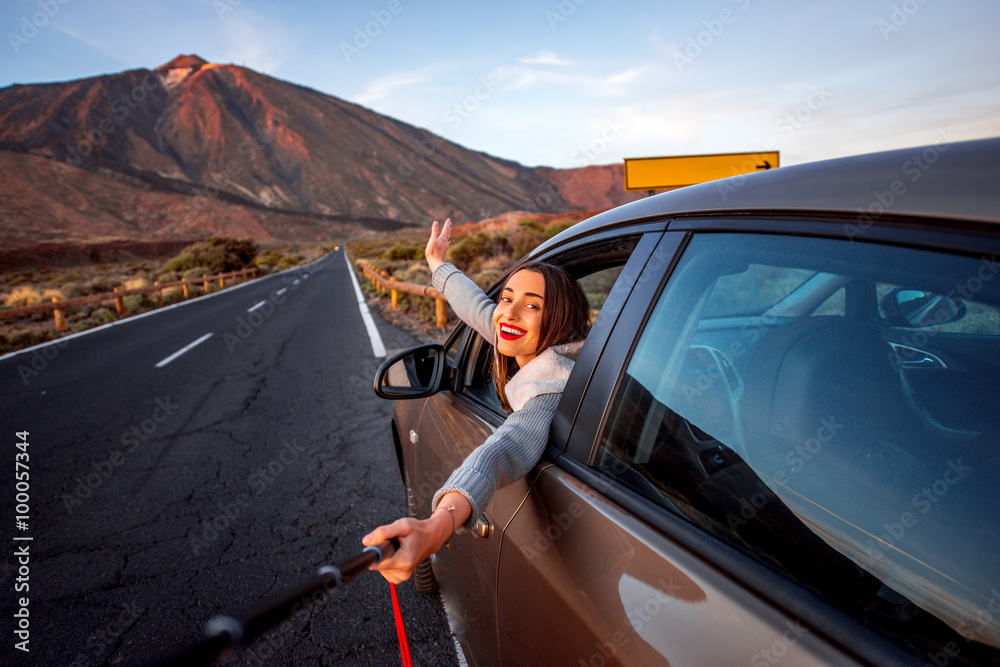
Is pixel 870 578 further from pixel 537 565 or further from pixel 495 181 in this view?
pixel 495 181

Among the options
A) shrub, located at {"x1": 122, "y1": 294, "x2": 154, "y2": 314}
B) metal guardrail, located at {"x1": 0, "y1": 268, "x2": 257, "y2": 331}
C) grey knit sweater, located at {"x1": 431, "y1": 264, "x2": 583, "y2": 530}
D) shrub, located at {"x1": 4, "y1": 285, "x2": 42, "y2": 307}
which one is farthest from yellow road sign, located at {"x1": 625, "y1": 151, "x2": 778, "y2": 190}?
shrub, located at {"x1": 4, "y1": 285, "x2": 42, "y2": 307}

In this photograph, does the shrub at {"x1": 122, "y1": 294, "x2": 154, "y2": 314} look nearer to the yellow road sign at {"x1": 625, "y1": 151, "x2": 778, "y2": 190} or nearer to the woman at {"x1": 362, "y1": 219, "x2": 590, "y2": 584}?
the yellow road sign at {"x1": 625, "y1": 151, "x2": 778, "y2": 190}

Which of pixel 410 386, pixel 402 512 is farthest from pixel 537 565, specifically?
pixel 402 512

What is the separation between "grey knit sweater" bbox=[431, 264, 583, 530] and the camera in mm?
1122

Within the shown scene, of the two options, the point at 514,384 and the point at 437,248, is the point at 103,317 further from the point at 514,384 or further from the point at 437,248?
the point at 514,384

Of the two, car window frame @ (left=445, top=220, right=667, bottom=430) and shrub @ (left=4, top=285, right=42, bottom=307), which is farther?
shrub @ (left=4, top=285, right=42, bottom=307)

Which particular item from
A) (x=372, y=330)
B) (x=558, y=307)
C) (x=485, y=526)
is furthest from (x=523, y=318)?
(x=372, y=330)

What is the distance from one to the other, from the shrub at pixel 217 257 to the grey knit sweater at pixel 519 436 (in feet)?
130

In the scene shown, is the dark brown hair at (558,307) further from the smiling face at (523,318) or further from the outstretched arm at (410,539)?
the outstretched arm at (410,539)

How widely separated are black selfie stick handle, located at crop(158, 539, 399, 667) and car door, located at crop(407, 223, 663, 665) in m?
0.65

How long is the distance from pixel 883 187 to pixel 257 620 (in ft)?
3.48

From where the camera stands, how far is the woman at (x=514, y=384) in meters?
0.98

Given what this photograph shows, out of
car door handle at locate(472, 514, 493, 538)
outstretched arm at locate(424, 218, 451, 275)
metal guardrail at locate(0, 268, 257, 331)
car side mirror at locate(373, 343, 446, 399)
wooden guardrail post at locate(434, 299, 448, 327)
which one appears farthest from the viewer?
metal guardrail at locate(0, 268, 257, 331)

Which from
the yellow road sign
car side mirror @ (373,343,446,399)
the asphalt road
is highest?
the yellow road sign
